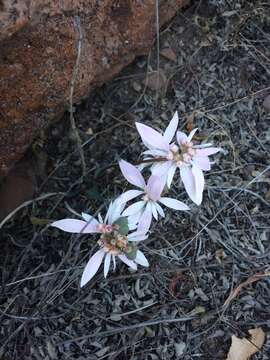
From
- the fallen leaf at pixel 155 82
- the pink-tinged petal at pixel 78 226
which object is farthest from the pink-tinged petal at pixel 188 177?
the fallen leaf at pixel 155 82

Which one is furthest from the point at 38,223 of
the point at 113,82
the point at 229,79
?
the point at 229,79

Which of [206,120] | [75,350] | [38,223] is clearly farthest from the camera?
[206,120]

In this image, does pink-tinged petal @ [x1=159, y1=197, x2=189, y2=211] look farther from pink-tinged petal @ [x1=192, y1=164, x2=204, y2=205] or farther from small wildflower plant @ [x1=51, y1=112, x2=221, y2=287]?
pink-tinged petal @ [x1=192, y1=164, x2=204, y2=205]

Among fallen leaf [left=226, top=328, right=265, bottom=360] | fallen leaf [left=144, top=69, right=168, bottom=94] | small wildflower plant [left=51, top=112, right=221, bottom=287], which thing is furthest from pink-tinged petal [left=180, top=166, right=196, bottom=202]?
fallen leaf [left=144, top=69, right=168, bottom=94]

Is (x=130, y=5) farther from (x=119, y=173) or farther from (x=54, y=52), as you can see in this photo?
(x=119, y=173)

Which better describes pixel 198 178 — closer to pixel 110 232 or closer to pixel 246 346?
pixel 110 232

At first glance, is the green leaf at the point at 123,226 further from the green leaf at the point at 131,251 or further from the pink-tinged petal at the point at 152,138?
Result: the pink-tinged petal at the point at 152,138
